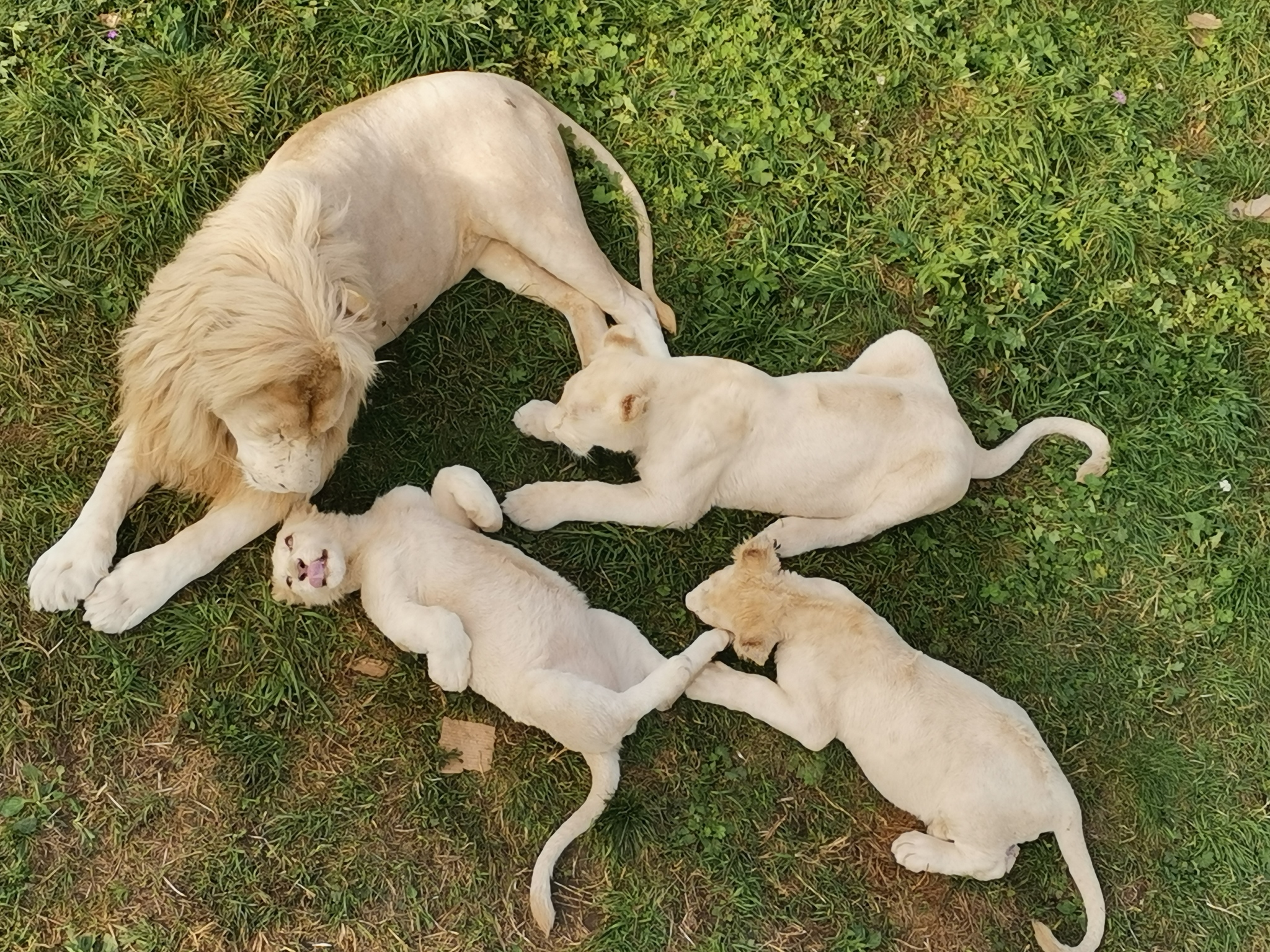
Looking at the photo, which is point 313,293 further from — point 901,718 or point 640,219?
point 901,718

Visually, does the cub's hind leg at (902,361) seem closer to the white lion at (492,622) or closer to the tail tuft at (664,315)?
the tail tuft at (664,315)

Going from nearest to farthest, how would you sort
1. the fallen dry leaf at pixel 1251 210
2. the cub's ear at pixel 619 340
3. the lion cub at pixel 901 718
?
1. the lion cub at pixel 901 718
2. the cub's ear at pixel 619 340
3. the fallen dry leaf at pixel 1251 210

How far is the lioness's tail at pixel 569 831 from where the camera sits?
4.24 m

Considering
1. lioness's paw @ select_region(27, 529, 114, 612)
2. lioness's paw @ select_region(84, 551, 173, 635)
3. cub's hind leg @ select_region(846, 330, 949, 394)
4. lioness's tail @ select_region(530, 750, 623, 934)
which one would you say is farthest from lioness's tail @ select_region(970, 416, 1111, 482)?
lioness's paw @ select_region(27, 529, 114, 612)

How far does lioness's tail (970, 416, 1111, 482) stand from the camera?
4.91 metres

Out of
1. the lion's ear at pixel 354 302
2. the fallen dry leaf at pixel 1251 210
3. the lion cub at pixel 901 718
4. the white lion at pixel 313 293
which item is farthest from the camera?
the fallen dry leaf at pixel 1251 210

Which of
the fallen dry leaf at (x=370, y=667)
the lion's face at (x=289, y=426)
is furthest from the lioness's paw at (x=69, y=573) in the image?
the fallen dry leaf at (x=370, y=667)

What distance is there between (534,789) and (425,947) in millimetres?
785

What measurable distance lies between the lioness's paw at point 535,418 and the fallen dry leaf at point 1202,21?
14.8ft

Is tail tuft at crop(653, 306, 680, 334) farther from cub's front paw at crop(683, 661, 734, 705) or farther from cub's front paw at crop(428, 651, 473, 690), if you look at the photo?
cub's front paw at crop(428, 651, 473, 690)

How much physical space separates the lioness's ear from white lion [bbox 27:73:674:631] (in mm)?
640

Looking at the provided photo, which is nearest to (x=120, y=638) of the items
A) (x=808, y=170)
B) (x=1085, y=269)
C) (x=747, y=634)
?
(x=747, y=634)

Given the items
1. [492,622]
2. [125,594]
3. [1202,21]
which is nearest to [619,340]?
[492,622]

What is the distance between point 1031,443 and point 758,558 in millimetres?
1742
